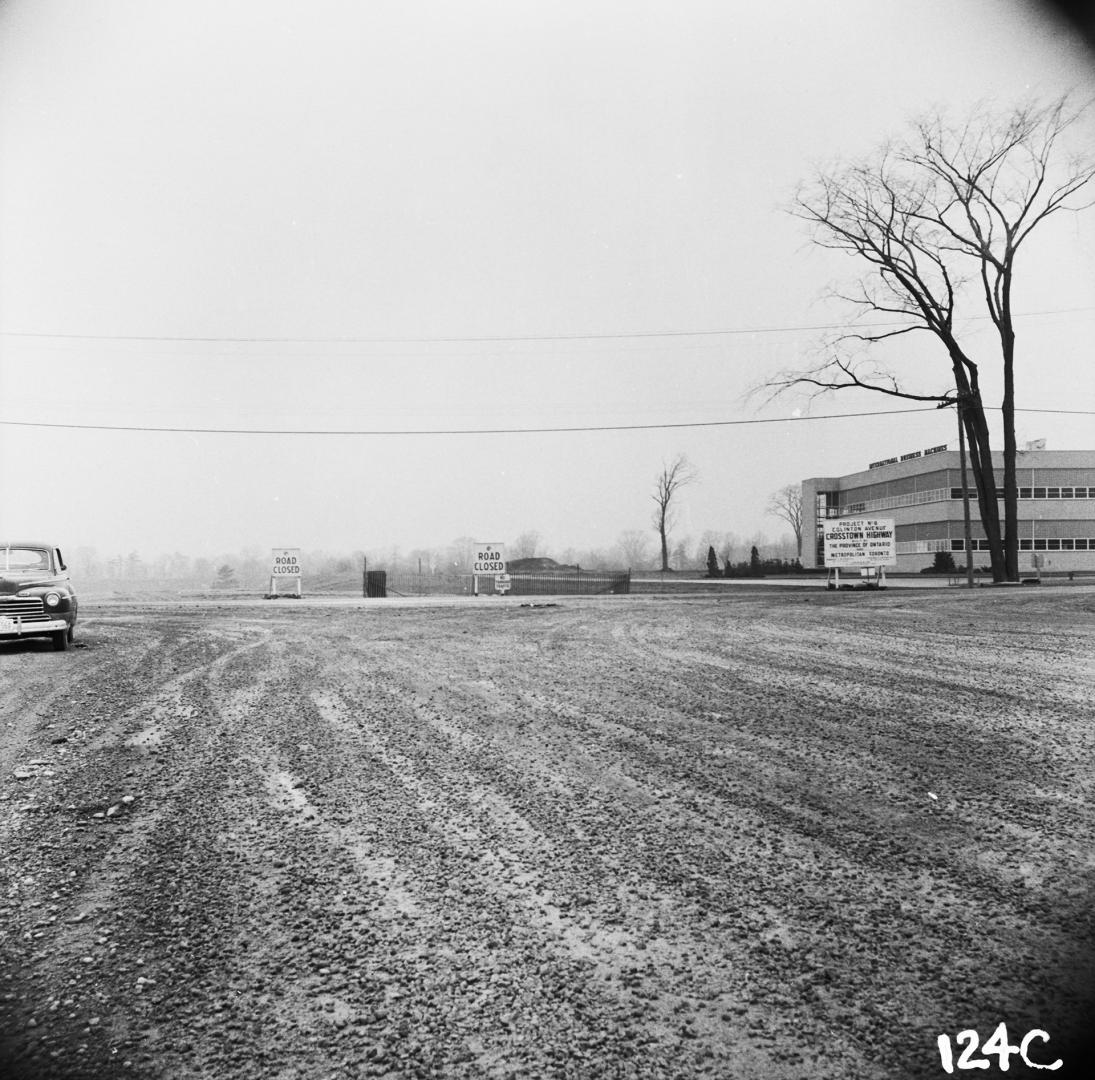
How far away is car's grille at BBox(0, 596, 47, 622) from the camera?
37.0 feet

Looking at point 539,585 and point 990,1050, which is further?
point 539,585

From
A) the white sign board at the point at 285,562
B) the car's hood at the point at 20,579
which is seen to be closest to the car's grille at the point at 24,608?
the car's hood at the point at 20,579

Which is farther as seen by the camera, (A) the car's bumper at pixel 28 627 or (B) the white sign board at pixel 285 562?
(B) the white sign board at pixel 285 562

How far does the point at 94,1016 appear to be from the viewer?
2295 millimetres

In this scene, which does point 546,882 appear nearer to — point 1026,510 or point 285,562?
point 285,562

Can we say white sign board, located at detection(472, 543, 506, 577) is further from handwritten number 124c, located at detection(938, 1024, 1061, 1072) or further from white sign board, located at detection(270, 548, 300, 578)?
handwritten number 124c, located at detection(938, 1024, 1061, 1072)

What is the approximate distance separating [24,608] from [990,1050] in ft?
44.1

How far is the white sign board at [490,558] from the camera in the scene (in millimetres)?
30875

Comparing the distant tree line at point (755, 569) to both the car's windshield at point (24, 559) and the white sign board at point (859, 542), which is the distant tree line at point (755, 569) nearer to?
the white sign board at point (859, 542)

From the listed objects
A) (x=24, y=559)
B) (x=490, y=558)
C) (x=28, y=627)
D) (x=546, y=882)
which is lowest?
(x=546, y=882)

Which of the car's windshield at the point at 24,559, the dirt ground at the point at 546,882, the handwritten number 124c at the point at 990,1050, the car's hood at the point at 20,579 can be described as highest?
the car's windshield at the point at 24,559

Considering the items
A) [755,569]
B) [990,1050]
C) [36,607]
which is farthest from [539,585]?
[990,1050]

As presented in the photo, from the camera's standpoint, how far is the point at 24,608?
11.4 m

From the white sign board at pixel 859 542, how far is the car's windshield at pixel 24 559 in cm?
2576
